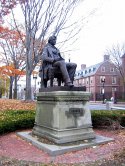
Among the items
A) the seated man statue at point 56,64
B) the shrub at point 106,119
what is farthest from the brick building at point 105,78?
the seated man statue at point 56,64

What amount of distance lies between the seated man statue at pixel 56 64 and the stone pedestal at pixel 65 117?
0.50 meters

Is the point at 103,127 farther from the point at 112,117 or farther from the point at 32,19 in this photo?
the point at 32,19

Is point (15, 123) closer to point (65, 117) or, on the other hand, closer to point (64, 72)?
point (65, 117)

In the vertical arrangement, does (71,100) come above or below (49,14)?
below

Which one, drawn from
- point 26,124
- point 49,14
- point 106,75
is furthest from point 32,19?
point 106,75

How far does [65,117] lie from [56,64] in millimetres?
1693

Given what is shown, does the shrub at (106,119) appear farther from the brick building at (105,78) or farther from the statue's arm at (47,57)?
the brick building at (105,78)

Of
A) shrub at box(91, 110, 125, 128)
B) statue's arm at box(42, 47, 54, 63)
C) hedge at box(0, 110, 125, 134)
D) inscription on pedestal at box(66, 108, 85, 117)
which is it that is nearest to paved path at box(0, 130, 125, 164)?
inscription on pedestal at box(66, 108, 85, 117)

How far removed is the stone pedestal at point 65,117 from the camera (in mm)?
7047

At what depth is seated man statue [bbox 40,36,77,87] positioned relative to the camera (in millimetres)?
7566

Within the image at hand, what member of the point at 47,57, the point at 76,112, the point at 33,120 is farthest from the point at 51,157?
the point at 33,120

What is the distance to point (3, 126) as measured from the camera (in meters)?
8.61

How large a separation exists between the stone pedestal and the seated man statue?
1.64 feet

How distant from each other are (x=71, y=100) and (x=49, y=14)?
1176 cm
